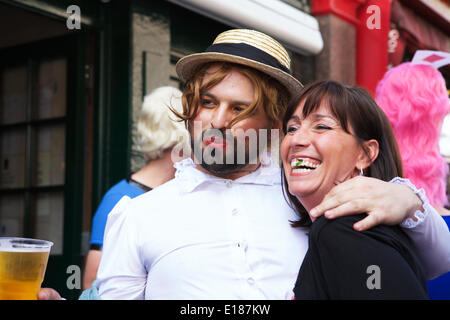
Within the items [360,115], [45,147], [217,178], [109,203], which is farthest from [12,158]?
[360,115]

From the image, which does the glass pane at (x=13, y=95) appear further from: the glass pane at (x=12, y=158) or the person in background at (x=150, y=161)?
the person in background at (x=150, y=161)

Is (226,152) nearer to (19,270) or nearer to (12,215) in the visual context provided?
(19,270)

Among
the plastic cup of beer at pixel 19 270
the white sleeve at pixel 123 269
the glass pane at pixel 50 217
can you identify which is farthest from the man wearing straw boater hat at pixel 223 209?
the glass pane at pixel 50 217

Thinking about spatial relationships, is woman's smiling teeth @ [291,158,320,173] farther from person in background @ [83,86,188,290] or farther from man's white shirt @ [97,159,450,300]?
person in background @ [83,86,188,290]

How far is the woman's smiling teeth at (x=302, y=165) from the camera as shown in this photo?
1.74 m

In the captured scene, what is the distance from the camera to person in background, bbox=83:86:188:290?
2.95m

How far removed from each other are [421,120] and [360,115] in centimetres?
105

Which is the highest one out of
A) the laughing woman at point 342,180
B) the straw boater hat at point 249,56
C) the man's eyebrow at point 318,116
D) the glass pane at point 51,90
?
the glass pane at point 51,90

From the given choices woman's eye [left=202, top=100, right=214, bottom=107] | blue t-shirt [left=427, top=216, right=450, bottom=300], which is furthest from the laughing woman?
blue t-shirt [left=427, top=216, right=450, bottom=300]

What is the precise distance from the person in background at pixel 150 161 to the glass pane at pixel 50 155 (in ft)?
5.81

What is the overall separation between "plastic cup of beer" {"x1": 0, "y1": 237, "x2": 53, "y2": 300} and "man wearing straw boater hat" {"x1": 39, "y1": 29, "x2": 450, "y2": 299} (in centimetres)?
34

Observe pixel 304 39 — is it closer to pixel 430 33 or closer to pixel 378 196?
pixel 430 33

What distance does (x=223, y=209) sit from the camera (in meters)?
1.95
